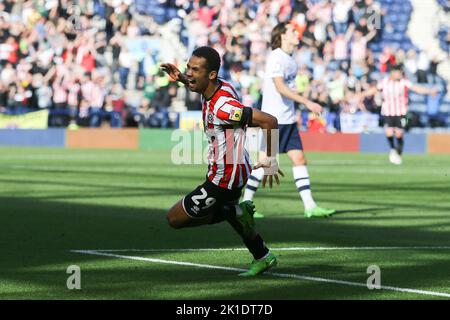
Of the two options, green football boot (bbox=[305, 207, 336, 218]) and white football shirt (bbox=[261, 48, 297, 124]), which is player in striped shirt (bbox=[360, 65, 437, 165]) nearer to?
white football shirt (bbox=[261, 48, 297, 124])

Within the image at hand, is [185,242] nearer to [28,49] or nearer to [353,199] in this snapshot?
[353,199]

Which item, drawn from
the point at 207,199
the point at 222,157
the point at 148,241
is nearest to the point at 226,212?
the point at 207,199

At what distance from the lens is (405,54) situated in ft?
133

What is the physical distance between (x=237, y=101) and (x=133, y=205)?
25.1 feet

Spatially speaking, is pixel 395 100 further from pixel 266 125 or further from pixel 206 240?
pixel 266 125

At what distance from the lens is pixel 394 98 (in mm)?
33000

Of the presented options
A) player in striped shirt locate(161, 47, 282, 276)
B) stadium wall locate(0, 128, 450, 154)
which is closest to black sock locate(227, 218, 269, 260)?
player in striped shirt locate(161, 47, 282, 276)

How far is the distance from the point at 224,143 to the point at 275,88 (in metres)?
6.19

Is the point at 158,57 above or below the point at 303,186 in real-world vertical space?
above

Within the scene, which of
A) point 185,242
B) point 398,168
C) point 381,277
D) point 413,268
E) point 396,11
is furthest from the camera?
point 396,11

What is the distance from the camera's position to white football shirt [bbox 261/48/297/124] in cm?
1561

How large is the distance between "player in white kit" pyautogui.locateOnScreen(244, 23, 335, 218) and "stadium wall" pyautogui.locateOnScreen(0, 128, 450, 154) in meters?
20.8

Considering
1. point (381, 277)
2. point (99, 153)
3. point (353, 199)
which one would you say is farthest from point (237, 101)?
point (99, 153)
